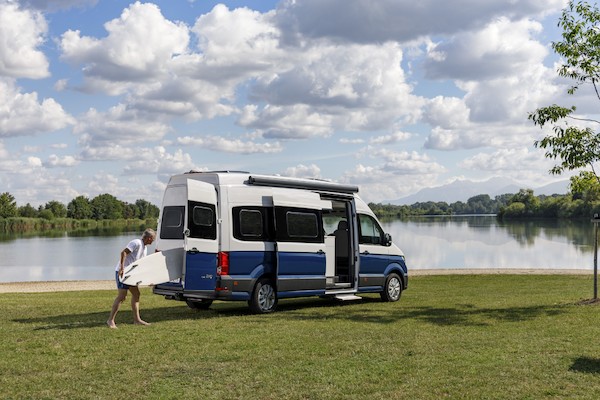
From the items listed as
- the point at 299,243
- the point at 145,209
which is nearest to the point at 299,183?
the point at 299,243

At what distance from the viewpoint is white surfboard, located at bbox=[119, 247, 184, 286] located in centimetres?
1125

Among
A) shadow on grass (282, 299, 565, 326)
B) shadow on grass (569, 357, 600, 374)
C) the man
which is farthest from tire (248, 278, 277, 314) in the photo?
shadow on grass (569, 357, 600, 374)

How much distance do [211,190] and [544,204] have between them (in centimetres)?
14485

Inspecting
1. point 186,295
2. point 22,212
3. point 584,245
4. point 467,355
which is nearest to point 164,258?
point 186,295

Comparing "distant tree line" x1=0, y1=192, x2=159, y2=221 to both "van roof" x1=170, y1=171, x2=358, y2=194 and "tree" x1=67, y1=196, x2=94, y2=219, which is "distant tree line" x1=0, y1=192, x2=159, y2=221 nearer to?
"tree" x1=67, y1=196, x2=94, y2=219

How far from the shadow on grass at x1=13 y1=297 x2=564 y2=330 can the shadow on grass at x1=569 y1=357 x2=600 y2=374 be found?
347 centimetres

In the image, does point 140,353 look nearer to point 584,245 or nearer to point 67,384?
point 67,384

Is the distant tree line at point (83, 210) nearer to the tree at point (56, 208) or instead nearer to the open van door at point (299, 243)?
the tree at point (56, 208)

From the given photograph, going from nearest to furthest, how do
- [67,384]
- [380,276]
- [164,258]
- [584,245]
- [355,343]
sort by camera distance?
[67,384], [355,343], [164,258], [380,276], [584,245]

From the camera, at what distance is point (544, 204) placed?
147 m

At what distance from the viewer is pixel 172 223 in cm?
1298

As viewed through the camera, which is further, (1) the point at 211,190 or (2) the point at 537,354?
(1) the point at 211,190

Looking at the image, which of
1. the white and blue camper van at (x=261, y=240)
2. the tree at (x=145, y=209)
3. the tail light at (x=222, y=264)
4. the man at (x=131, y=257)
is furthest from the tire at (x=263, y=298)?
the tree at (x=145, y=209)

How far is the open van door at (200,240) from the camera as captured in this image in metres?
12.2
